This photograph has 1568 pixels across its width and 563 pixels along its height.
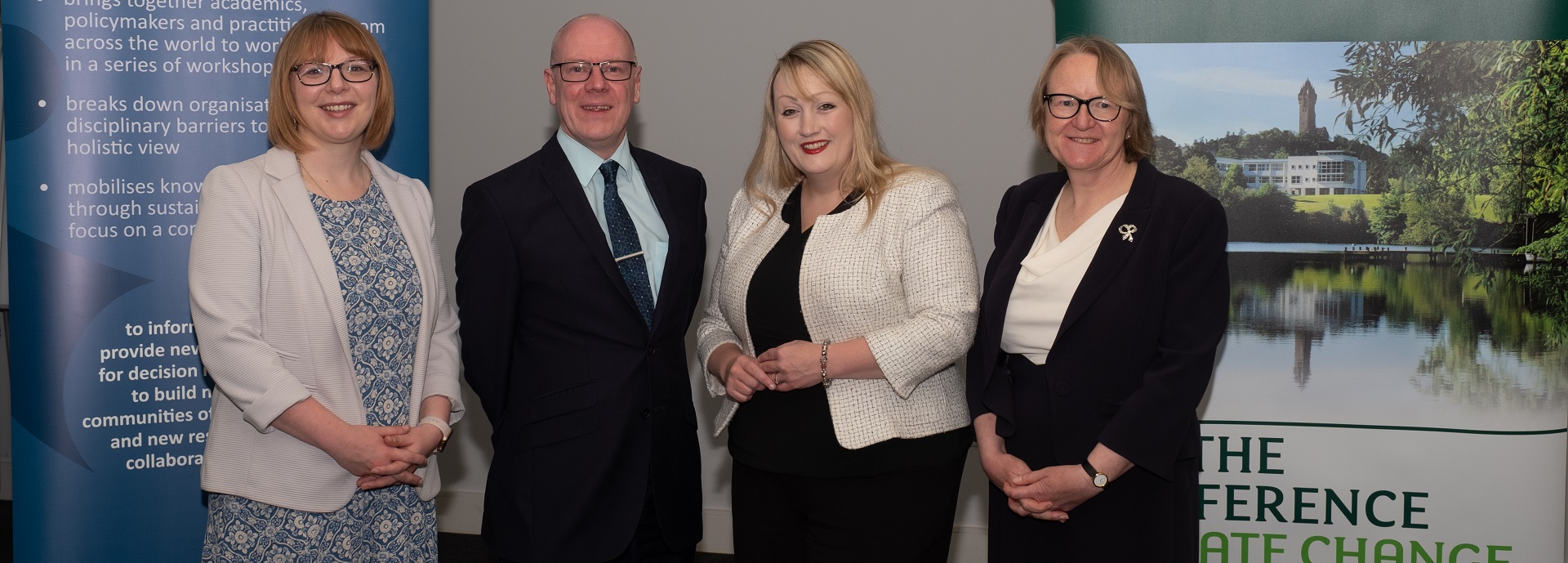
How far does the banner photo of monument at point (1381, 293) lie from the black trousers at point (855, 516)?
1.24 meters

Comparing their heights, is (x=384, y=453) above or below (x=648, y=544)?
above

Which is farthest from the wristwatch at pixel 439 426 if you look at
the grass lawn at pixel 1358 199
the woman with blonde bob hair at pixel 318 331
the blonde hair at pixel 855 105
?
the grass lawn at pixel 1358 199

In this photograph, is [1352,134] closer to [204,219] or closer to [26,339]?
[204,219]

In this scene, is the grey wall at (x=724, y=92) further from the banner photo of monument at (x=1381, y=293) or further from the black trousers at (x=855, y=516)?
the black trousers at (x=855, y=516)

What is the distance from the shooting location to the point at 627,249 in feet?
7.89

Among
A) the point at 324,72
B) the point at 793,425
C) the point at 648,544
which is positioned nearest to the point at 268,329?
the point at 324,72

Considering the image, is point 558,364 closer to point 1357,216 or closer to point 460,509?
point 1357,216

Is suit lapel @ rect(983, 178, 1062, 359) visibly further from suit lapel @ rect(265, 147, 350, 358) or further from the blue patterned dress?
suit lapel @ rect(265, 147, 350, 358)

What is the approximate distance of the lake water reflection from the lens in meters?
3.03

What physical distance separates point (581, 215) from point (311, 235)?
0.52m

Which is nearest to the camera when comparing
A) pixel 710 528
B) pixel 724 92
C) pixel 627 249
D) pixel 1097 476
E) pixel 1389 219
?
pixel 1097 476

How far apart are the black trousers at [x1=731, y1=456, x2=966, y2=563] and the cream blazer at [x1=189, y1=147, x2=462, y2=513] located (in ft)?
2.80

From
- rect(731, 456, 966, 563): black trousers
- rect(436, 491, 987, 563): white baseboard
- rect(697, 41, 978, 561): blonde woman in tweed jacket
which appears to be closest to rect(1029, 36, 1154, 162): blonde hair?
rect(697, 41, 978, 561): blonde woman in tweed jacket

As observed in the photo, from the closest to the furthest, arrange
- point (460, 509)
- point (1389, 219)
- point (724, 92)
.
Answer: point (1389, 219), point (724, 92), point (460, 509)
